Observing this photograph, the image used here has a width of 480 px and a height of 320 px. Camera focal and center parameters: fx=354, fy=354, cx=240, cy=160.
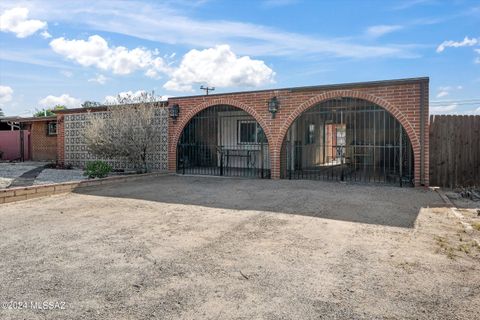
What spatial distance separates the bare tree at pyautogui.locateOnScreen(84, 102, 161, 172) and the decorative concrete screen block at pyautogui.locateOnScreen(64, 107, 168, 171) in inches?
29.5

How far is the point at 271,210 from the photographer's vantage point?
21.5 ft

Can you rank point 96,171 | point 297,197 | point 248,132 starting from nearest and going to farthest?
1. point 297,197
2. point 96,171
3. point 248,132

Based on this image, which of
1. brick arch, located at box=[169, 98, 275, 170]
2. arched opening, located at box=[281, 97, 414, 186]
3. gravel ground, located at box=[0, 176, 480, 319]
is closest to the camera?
gravel ground, located at box=[0, 176, 480, 319]

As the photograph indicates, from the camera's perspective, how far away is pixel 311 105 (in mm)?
10898

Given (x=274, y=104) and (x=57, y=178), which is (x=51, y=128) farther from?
(x=274, y=104)

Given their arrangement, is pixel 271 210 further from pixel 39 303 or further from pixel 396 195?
pixel 39 303

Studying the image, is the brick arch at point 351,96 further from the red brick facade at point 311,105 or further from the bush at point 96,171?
the bush at point 96,171

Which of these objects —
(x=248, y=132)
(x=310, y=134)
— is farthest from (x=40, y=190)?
(x=310, y=134)

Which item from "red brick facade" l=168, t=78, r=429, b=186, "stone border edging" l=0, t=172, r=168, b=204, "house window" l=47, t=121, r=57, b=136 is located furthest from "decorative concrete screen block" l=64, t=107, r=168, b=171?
"house window" l=47, t=121, r=57, b=136

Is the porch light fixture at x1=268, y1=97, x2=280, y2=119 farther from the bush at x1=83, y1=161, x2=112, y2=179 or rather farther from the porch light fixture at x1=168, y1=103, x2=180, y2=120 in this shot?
the bush at x1=83, y1=161, x2=112, y2=179

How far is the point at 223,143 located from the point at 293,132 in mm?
3285

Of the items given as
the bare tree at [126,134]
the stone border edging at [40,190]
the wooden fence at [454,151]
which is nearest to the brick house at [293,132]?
the wooden fence at [454,151]

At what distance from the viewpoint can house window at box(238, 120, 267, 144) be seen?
15.0 meters

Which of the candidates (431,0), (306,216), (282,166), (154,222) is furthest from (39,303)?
(431,0)
